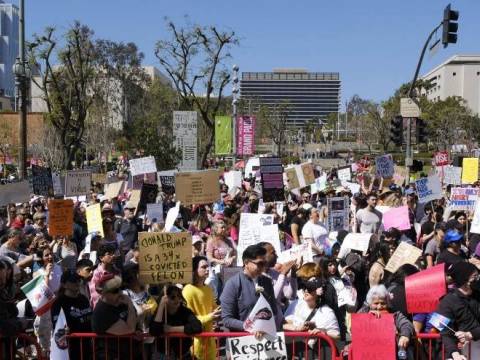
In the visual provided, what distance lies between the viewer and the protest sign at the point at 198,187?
44.1 ft

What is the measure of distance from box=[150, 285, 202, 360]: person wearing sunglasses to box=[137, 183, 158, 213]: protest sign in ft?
28.1

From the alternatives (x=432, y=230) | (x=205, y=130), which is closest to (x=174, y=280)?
(x=432, y=230)

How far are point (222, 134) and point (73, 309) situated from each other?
23149mm

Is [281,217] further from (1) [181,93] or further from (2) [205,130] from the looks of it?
(2) [205,130]

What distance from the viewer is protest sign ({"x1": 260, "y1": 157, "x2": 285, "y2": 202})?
49.1 ft

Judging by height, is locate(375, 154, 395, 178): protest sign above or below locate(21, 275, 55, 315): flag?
above

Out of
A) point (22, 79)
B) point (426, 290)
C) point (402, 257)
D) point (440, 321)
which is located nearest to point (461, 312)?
point (440, 321)

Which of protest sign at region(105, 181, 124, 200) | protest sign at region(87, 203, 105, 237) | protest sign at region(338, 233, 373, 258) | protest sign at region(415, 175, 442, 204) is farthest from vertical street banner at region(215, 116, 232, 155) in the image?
protest sign at region(338, 233, 373, 258)

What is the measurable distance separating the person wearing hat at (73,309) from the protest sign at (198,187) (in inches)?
281

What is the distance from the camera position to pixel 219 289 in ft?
27.9

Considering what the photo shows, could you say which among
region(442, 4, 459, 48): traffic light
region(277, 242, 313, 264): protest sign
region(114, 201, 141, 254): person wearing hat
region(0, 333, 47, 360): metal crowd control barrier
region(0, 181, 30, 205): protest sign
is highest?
region(442, 4, 459, 48): traffic light

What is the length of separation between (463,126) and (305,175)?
222 ft

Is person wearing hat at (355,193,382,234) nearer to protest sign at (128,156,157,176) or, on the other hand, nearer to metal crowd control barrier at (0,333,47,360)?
metal crowd control barrier at (0,333,47,360)

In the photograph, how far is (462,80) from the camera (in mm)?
145875
